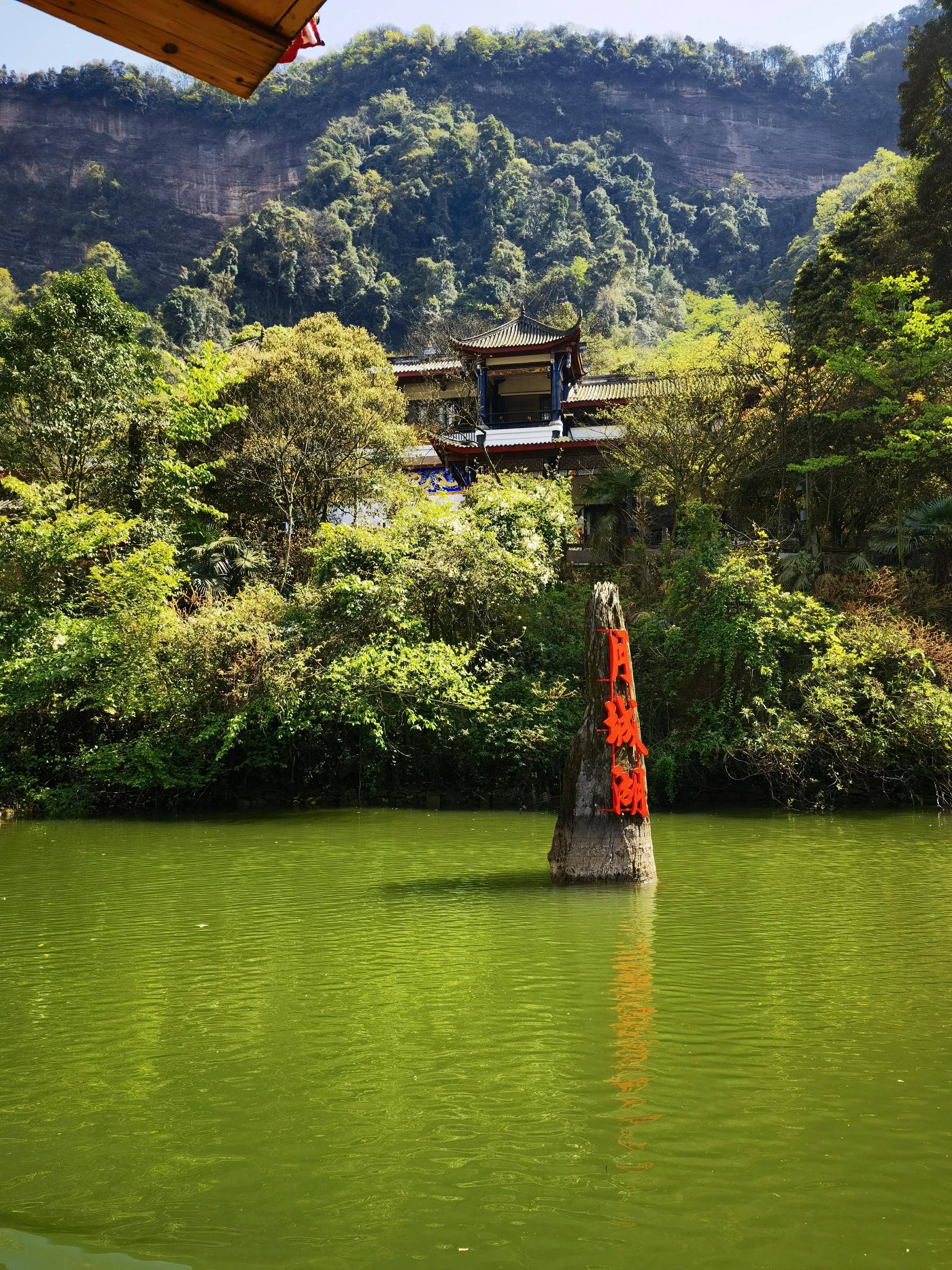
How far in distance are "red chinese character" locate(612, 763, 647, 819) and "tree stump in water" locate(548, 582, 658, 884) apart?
0.01 m

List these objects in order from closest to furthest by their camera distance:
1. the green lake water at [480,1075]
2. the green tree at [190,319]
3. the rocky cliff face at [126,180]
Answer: the green lake water at [480,1075], the green tree at [190,319], the rocky cliff face at [126,180]

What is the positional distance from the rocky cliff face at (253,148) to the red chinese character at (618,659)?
244 feet

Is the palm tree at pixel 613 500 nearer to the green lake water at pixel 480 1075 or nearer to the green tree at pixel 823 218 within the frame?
the green lake water at pixel 480 1075

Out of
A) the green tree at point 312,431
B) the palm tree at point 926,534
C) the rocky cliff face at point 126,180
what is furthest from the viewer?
the rocky cliff face at point 126,180

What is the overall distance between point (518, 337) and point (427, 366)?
5208 mm

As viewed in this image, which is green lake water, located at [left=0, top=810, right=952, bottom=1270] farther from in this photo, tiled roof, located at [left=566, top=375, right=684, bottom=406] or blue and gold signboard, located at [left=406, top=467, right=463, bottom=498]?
tiled roof, located at [left=566, top=375, right=684, bottom=406]

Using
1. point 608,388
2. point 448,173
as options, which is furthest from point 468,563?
point 448,173

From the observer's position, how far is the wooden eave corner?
1.68m

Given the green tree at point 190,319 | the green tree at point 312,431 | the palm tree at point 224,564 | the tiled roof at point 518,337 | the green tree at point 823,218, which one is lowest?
the palm tree at point 224,564

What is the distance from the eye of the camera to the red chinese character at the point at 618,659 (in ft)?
25.7

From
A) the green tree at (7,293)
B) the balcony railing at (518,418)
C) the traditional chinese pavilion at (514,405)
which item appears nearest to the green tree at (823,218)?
the traditional chinese pavilion at (514,405)

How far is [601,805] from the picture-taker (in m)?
7.67

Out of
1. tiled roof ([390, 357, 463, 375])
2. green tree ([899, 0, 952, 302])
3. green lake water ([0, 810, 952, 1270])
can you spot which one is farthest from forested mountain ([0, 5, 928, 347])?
green lake water ([0, 810, 952, 1270])

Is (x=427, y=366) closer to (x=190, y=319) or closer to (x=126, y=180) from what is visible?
(x=190, y=319)
